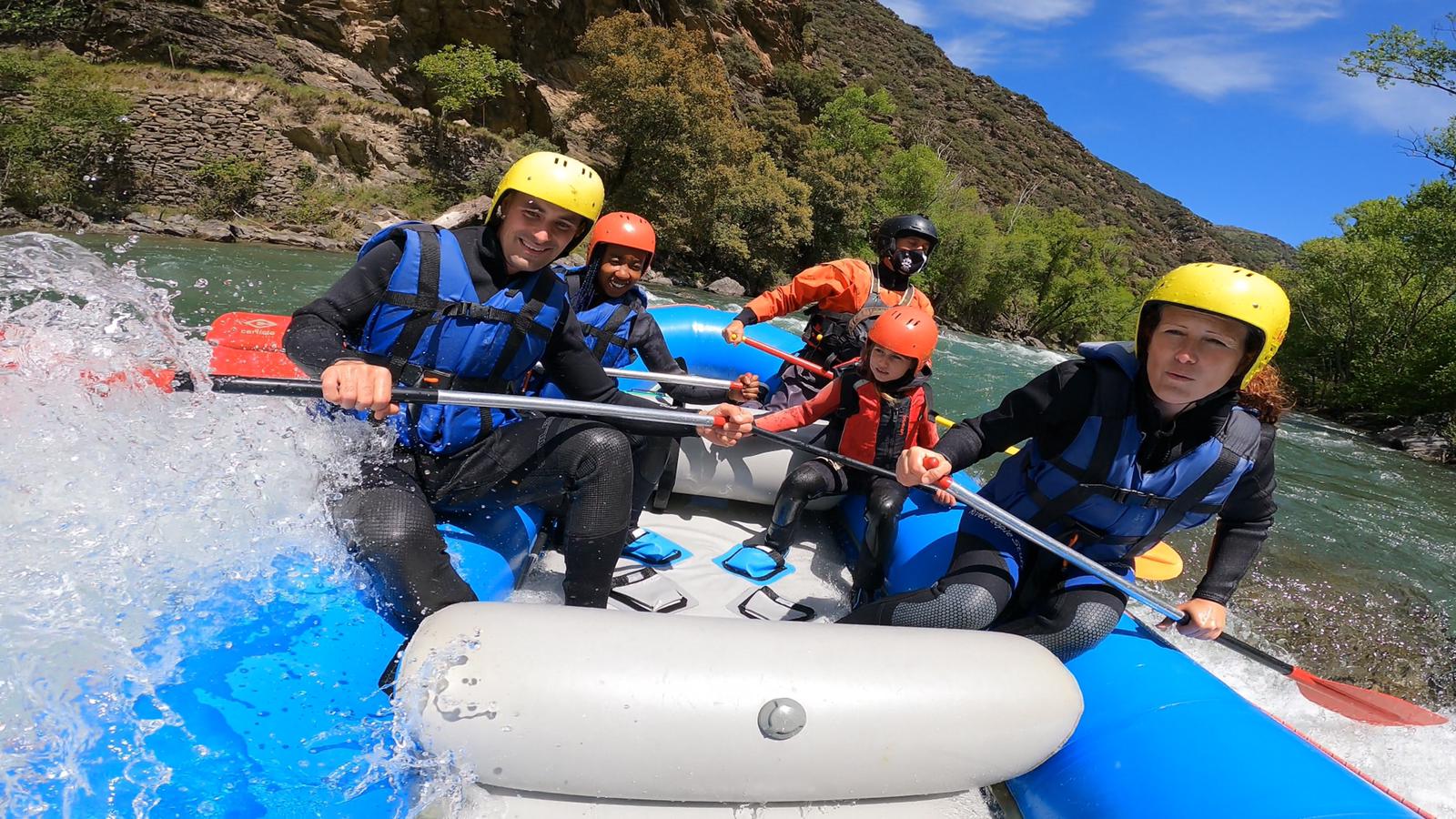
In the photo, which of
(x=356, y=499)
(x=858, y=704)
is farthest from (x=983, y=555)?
(x=356, y=499)

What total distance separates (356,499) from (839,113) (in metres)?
37.1

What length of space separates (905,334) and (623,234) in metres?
1.50

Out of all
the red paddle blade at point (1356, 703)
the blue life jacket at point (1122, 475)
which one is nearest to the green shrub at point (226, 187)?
the blue life jacket at point (1122, 475)

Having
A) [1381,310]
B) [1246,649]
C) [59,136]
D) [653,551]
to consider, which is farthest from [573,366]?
[1381,310]

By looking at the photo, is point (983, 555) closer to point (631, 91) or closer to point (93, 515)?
point (93, 515)

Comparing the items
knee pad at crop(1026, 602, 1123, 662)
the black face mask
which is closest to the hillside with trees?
the black face mask

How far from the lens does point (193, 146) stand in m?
18.3

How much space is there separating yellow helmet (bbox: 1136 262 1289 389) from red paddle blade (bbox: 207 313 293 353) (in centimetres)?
349

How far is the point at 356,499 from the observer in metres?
1.86

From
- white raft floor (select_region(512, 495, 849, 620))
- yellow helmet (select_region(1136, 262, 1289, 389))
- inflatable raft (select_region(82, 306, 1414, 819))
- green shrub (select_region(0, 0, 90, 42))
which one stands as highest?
green shrub (select_region(0, 0, 90, 42))

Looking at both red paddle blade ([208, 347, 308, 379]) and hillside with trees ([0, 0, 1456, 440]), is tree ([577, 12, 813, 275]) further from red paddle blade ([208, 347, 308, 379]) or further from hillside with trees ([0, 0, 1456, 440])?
red paddle blade ([208, 347, 308, 379])

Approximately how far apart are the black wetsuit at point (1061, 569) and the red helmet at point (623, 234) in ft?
6.41

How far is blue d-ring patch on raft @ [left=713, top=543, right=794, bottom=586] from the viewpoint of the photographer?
3141 millimetres

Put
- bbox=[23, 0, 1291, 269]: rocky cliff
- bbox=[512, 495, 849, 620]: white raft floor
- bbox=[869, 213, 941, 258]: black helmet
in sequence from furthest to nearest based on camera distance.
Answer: bbox=[23, 0, 1291, 269]: rocky cliff
bbox=[869, 213, 941, 258]: black helmet
bbox=[512, 495, 849, 620]: white raft floor
